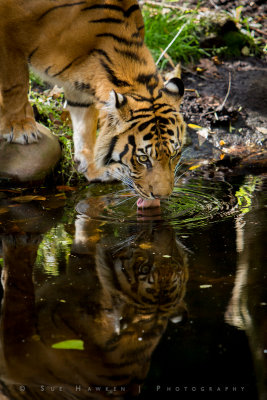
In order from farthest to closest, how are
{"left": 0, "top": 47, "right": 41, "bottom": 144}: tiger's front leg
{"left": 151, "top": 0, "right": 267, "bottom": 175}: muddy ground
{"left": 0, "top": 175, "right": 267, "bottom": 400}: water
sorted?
{"left": 151, "top": 0, "right": 267, "bottom": 175}: muddy ground
{"left": 0, "top": 47, "right": 41, "bottom": 144}: tiger's front leg
{"left": 0, "top": 175, "right": 267, "bottom": 400}: water

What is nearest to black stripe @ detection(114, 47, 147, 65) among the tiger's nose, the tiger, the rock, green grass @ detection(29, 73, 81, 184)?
the tiger

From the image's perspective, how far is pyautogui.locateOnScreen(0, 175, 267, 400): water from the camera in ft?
8.70

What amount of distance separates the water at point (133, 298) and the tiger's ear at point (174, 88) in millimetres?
926

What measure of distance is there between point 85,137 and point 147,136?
4.47 ft

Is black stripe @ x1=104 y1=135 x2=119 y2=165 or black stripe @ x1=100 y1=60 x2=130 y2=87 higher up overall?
black stripe @ x1=100 y1=60 x2=130 y2=87

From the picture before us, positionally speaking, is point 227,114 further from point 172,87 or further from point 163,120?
point 163,120

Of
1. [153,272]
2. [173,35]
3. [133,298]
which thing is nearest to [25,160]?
[153,272]

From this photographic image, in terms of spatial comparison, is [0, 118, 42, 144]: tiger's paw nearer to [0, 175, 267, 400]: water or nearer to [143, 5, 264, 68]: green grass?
[0, 175, 267, 400]: water

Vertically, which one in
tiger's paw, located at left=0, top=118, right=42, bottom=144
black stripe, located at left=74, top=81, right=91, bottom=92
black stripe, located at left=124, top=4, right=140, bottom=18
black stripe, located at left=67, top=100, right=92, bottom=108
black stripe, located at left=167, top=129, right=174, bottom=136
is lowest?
tiger's paw, located at left=0, top=118, right=42, bottom=144

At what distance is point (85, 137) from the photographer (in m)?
5.60

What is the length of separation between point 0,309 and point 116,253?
100 centimetres

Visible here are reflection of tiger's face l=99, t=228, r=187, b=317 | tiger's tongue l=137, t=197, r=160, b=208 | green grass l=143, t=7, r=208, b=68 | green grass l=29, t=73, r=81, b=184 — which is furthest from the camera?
green grass l=143, t=7, r=208, b=68

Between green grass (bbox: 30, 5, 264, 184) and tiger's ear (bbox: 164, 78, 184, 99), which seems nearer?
tiger's ear (bbox: 164, 78, 184, 99)

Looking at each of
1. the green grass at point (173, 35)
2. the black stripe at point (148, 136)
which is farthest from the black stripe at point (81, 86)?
the green grass at point (173, 35)
